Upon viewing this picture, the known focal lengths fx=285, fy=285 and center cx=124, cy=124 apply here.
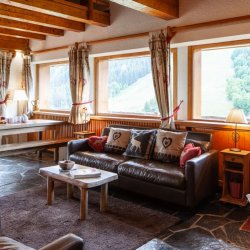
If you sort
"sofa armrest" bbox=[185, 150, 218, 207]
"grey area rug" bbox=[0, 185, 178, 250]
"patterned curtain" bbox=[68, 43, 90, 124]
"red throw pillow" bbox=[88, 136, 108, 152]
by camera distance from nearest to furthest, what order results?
1. "grey area rug" bbox=[0, 185, 178, 250]
2. "sofa armrest" bbox=[185, 150, 218, 207]
3. "red throw pillow" bbox=[88, 136, 108, 152]
4. "patterned curtain" bbox=[68, 43, 90, 124]

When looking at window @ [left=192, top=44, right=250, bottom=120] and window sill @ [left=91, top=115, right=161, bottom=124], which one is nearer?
window @ [left=192, top=44, right=250, bottom=120]

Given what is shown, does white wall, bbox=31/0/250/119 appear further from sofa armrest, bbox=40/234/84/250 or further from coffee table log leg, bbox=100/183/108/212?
sofa armrest, bbox=40/234/84/250

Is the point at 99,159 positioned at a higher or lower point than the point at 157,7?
lower

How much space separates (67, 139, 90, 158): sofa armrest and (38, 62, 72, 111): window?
2059mm

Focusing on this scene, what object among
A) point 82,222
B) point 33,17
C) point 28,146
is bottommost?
point 82,222

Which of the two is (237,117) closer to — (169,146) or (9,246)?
(169,146)

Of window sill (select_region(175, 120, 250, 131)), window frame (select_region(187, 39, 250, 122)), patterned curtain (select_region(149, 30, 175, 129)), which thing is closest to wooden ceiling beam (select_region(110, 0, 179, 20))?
patterned curtain (select_region(149, 30, 175, 129))

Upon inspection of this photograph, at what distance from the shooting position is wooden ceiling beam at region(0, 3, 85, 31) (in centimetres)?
423

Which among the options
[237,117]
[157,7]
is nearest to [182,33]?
[157,7]

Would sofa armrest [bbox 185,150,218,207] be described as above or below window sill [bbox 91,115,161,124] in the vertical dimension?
below

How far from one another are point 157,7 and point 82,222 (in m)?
2.80

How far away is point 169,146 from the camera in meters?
3.72

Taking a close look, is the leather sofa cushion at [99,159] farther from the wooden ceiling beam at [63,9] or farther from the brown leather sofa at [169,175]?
the wooden ceiling beam at [63,9]

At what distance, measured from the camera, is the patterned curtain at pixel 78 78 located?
5.32 metres
